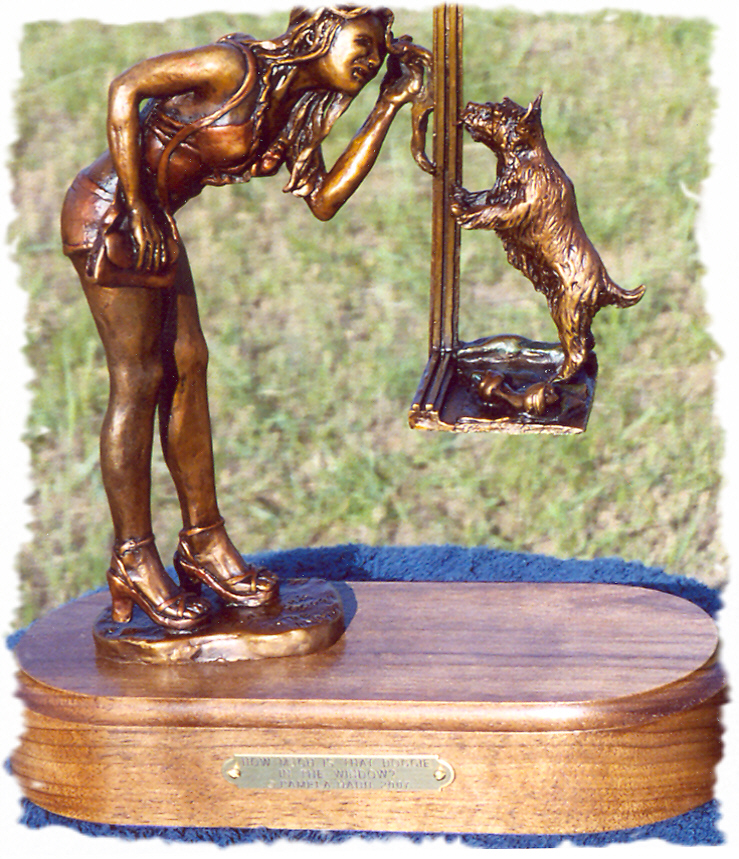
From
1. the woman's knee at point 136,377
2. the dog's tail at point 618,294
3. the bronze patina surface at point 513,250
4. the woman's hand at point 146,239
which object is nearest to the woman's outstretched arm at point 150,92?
the woman's hand at point 146,239

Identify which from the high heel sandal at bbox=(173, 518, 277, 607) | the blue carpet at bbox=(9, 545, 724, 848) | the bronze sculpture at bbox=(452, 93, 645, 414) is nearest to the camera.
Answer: the bronze sculpture at bbox=(452, 93, 645, 414)

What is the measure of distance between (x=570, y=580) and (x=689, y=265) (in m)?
0.76

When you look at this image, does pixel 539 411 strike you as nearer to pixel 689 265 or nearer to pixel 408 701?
pixel 408 701

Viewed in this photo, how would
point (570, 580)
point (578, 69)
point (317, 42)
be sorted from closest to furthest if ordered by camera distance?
point (317, 42)
point (570, 580)
point (578, 69)

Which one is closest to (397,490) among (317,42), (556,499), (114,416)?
(556,499)

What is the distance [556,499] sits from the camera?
255 cm

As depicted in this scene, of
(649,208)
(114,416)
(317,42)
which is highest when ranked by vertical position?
(317,42)

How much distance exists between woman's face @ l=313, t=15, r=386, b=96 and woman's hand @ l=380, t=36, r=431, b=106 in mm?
50

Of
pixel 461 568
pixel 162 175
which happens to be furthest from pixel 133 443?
pixel 461 568

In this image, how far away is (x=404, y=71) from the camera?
1587mm

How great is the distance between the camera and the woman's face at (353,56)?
1.50m

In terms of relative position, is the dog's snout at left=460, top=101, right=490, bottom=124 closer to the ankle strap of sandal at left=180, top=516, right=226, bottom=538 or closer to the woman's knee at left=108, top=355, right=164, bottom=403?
the woman's knee at left=108, top=355, right=164, bottom=403

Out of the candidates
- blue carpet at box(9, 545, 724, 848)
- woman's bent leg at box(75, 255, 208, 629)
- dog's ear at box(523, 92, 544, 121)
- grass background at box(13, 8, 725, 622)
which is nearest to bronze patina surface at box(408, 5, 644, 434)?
dog's ear at box(523, 92, 544, 121)

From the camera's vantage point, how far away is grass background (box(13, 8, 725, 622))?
2.51 metres
